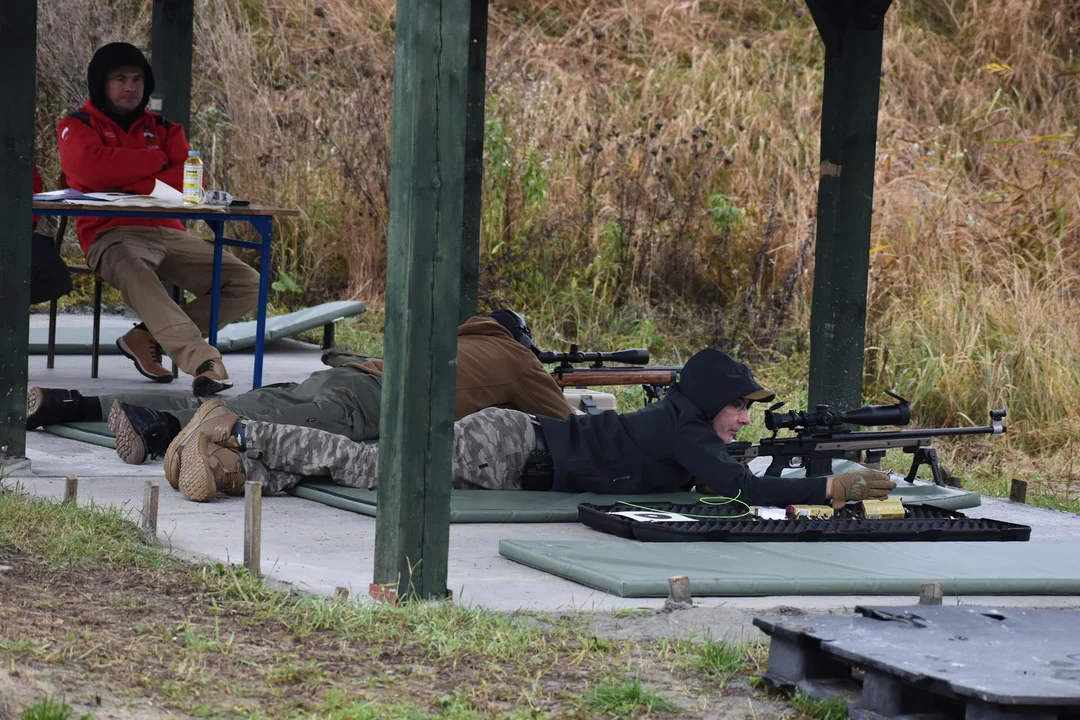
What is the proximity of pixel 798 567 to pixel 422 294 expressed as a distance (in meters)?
1.62

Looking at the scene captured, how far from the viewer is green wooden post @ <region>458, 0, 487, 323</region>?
8312 millimetres

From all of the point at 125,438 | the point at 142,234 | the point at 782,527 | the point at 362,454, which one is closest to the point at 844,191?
the point at 782,527

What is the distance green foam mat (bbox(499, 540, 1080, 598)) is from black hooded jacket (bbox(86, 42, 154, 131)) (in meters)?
4.11

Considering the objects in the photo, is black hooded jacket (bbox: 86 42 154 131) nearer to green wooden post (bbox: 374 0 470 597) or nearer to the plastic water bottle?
the plastic water bottle

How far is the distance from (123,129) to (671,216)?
16.4 ft

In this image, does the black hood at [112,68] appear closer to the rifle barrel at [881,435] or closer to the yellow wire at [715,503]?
the yellow wire at [715,503]

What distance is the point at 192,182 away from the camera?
756 centimetres

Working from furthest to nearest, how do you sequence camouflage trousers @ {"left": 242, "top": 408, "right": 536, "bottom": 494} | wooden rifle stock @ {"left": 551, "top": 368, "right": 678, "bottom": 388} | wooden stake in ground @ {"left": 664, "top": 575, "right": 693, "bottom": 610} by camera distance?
1. wooden rifle stock @ {"left": 551, "top": 368, "right": 678, "bottom": 388}
2. camouflage trousers @ {"left": 242, "top": 408, "right": 536, "bottom": 494}
3. wooden stake in ground @ {"left": 664, "top": 575, "right": 693, "bottom": 610}

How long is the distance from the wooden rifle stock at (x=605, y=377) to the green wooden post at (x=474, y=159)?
4.00 ft

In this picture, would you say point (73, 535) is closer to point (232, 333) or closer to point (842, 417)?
point (842, 417)

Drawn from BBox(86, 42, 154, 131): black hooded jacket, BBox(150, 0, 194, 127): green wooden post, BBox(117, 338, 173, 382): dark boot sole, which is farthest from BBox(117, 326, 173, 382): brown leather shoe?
BBox(150, 0, 194, 127): green wooden post

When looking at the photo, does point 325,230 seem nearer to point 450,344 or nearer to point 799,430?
point 799,430

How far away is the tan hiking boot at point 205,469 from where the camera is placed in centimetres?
571

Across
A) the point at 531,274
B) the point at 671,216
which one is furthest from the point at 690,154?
the point at 531,274
